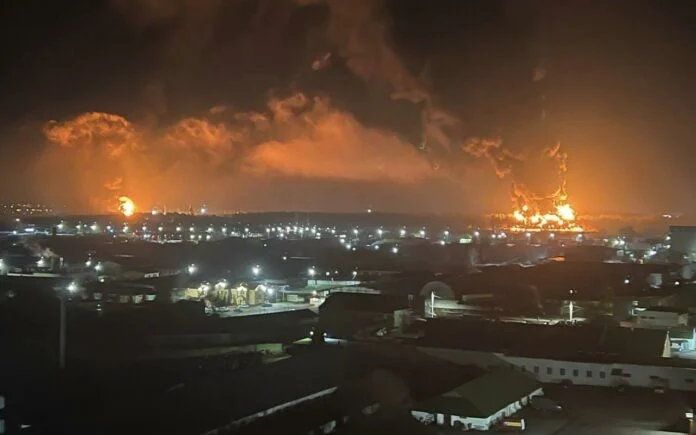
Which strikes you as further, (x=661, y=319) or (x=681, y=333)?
(x=661, y=319)

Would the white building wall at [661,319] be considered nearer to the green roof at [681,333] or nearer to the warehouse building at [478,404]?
the green roof at [681,333]

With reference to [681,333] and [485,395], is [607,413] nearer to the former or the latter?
[485,395]

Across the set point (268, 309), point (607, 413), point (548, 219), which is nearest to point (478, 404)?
point (607, 413)

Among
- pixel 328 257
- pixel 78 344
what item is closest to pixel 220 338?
pixel 78 344

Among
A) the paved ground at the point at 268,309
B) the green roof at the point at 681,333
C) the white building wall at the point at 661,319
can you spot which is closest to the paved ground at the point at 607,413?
the green roof at the point at 681,333

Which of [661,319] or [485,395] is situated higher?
[661,319]

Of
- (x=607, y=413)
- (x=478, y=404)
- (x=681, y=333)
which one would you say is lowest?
(x=607, y=413)
